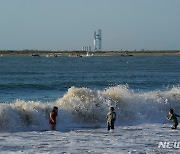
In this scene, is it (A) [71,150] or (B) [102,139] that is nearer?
(A) [71,150]

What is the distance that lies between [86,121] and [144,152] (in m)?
7.66

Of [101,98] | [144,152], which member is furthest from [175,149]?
[101,98]

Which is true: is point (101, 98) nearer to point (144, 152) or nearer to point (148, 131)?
point (148, 131)

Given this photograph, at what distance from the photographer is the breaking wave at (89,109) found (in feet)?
69.9

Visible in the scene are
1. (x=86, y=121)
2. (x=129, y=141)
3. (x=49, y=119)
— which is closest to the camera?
(x=129, y=141)

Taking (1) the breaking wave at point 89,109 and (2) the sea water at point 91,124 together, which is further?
(1) the breaking wave at point 89,109

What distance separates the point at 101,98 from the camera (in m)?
24.9

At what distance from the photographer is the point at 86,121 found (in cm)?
2284

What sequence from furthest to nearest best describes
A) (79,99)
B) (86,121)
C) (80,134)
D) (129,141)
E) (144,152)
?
1. (79,99)
2. (86,121)
3. (80,134)
4. (129,141)
5. (144,152)

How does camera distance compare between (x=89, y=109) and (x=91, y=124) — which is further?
(x=89, y=109)

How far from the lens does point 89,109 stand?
23.8 meters

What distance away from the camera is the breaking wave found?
838 inches

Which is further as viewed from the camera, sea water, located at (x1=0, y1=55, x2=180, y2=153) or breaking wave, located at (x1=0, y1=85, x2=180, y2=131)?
breaking wave, located at (x1=0, y1=85, x2=180, y2=131)

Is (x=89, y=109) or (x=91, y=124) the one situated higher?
(x=89, y=109)
